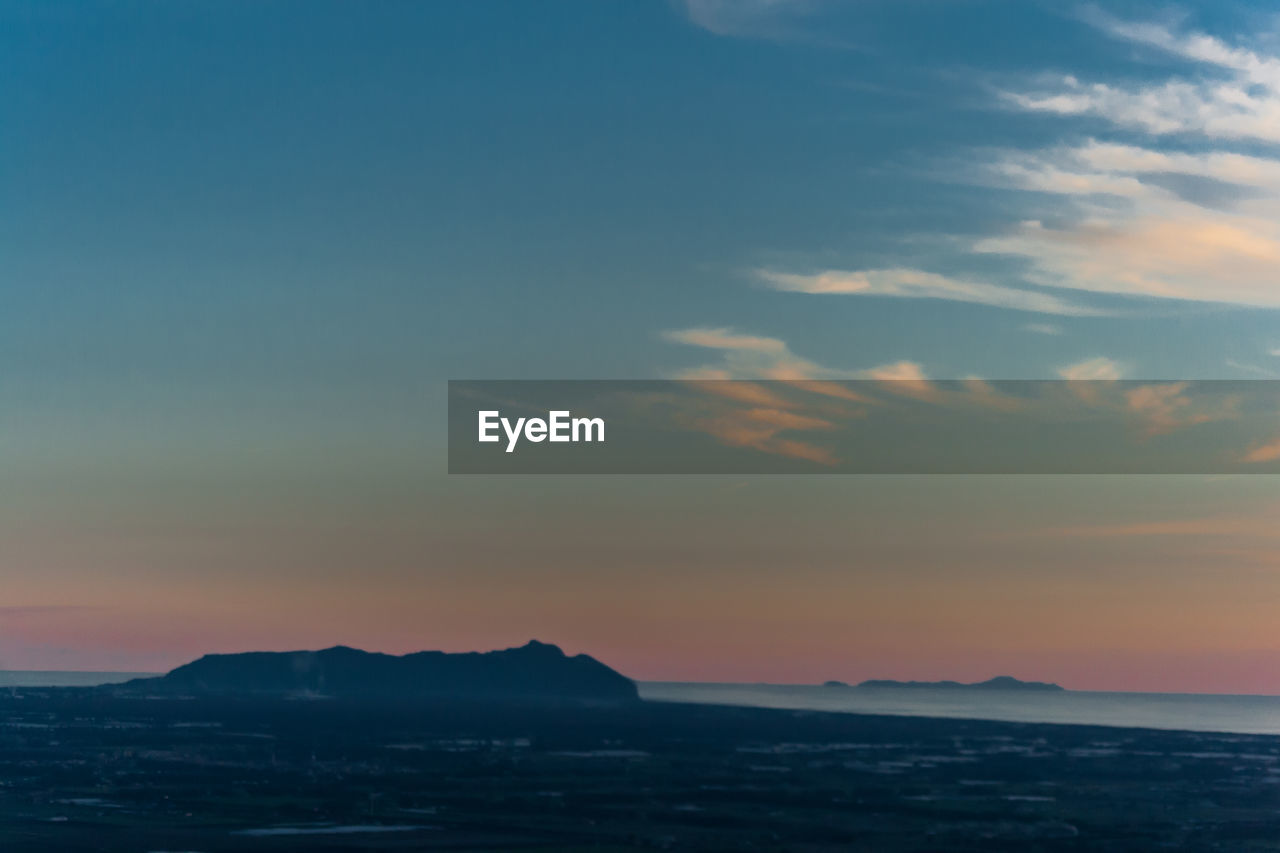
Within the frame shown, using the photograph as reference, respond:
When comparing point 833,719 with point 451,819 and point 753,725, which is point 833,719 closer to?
point 753,725

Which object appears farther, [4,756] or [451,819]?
[4,756]

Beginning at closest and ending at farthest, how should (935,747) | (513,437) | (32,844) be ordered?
1. (513,437)
2. (32,844)
3. (935,747)

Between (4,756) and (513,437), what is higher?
(513,437)

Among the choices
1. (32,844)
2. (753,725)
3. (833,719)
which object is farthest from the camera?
(833,719)

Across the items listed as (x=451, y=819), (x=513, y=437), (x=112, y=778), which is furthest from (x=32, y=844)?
(x=513, y=437)
